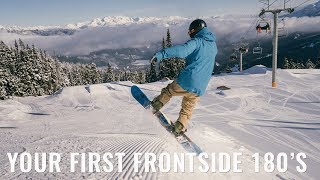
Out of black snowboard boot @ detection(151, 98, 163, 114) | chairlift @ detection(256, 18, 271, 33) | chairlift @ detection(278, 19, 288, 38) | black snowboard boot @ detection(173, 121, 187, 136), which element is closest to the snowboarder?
black snowboard boot @ detection(151, 98, 163, 114)

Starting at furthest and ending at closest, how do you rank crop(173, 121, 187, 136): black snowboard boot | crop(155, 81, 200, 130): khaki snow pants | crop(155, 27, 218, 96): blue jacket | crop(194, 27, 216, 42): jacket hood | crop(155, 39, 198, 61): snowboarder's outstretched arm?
crop(173, 121, 187, 136): black snowboard boot, crop(155, 81, 200, 130): khaki snow pants, crop(194, 27, 216, 42): jacket hood, crop(155, 27, 218, 96): blue jacket, crop(155, 39, 198, 61): snowboarder's outstretched arm

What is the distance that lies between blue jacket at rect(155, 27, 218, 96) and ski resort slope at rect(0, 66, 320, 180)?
6.78ft

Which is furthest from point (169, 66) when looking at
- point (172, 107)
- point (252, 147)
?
point (252, 147)

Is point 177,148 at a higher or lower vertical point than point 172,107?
higher

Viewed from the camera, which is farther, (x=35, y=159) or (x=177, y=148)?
(x=177, y=148)

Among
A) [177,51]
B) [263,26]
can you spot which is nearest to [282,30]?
[263,26]

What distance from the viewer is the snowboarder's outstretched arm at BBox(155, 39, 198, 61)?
7.00m

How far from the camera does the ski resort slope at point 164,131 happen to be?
31.5 feet

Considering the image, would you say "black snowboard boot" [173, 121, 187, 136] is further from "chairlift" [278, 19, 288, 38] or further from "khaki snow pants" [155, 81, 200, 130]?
"chairlift" [278, 19, 288, 38]

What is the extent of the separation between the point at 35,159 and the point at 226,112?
54.0ft

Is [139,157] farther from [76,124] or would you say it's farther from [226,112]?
[226,112]

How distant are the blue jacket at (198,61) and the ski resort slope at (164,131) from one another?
2068 mm

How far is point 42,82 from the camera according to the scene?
63.7m

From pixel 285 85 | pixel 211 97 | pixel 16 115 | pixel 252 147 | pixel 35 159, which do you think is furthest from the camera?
pixel 285 85
